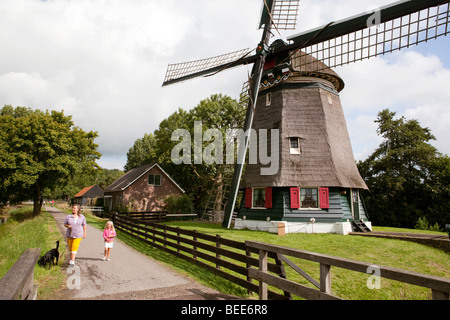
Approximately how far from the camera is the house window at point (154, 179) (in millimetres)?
32156

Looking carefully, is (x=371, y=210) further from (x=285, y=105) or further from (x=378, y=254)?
(x=378, y=254)

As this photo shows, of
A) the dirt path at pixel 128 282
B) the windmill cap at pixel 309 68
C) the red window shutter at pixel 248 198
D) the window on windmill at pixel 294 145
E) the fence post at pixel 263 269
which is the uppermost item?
the windmill cap at pixel 309 68

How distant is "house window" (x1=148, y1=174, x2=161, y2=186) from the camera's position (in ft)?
105

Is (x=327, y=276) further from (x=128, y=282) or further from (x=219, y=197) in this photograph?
(x=219, y=197)

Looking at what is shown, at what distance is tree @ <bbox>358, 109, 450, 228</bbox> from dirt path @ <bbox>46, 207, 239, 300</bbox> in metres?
23.8

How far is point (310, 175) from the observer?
15.9 meters

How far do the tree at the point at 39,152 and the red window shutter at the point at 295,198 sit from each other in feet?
66.8

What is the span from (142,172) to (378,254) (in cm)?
2636

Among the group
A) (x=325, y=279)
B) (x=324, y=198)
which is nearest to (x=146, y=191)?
(x=324, y=198)

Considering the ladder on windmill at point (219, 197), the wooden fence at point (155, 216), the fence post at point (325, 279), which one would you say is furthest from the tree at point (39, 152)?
the fence post at point (325, 279)

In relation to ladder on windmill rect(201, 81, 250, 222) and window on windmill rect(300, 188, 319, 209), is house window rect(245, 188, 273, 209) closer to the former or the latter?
window on windmill rect(300, 188, 319, 209)

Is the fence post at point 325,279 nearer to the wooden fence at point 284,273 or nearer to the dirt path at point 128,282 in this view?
the wooden fence at point 284,273

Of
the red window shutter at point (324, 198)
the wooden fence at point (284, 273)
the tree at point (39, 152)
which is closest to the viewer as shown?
the wooden fence at point (284, 273)
